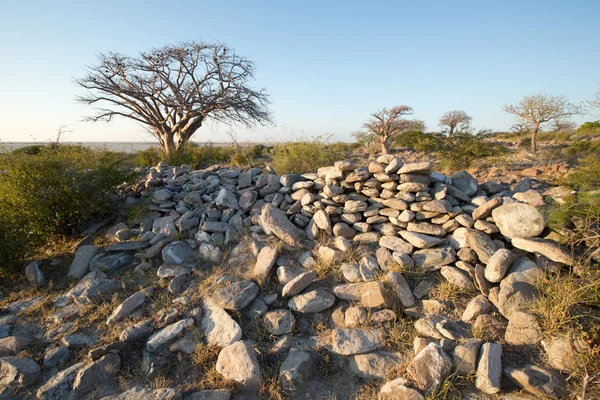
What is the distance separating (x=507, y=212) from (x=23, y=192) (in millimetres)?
6153

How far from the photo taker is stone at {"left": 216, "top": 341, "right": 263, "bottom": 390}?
2.29m

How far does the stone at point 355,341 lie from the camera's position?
250 centimetres

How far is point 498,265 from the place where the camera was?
2730mm

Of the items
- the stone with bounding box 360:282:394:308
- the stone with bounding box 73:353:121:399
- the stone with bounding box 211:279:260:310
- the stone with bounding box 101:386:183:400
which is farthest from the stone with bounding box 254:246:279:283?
the stone with bounding box 73:353:121:399

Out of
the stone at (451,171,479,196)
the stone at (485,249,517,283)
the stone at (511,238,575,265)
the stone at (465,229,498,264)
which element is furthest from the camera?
the stone at (451,171,479,196)

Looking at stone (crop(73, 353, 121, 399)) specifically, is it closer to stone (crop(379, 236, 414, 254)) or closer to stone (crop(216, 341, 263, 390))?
stone (crop(216, 341, 263, 390))

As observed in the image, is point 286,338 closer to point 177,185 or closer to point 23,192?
point 177,185

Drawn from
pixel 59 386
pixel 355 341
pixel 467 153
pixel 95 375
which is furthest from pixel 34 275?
pixel 467 153

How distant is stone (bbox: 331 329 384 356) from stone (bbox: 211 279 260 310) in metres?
0.94

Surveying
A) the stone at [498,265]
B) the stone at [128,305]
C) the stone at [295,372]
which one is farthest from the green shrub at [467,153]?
the stone at [128,305]

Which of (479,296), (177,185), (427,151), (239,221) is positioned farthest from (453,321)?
(427,151)

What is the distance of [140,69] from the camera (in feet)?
44.2

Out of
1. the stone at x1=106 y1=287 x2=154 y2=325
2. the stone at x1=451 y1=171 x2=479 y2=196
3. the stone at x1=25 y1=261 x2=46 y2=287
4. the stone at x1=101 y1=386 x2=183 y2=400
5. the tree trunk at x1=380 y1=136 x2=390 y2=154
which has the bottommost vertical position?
the stone at x1=101 y1=386 x2=183 y2=400

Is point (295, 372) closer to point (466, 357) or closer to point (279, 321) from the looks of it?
point (279, 321)
